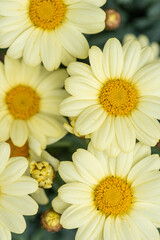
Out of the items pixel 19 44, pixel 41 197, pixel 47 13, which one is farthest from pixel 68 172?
pixel 47 13

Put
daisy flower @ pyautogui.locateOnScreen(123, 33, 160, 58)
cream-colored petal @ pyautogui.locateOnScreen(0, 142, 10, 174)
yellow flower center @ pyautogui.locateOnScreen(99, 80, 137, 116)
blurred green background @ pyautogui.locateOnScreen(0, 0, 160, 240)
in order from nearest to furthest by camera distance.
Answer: cream-colored petal @ pyautogui.locateOnScreen(0, 142, 10, 174)
yellow flower center @ pyautogui.locateOnScreen(99, 80, 137, 116)
blurred green background @ pyautogui.locateOnScreen(0, 0, 160, 240)
daisy flower @ pyautogui.locateOnScreen(123, 33, 160, 58)

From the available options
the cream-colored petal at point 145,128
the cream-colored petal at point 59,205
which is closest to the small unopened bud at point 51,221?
the cream-colored petal at point 59,205

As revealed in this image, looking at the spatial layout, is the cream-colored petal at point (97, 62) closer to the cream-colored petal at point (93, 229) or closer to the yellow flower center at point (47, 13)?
the yellow flower center at point (47, 13)

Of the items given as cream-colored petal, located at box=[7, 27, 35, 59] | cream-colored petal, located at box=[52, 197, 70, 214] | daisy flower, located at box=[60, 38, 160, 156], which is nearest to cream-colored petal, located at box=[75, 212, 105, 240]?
cream-colored petal, located at box=[52, 197, 70, 214]

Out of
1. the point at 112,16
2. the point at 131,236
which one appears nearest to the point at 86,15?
the point at 112,16

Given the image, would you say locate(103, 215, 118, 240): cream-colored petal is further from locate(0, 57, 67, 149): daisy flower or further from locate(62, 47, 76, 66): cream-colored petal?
locate(62, 47, 76, 66): cream-colored petal
